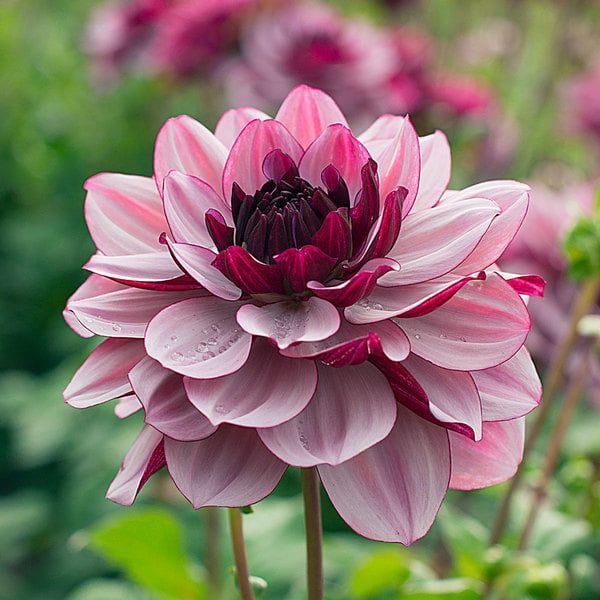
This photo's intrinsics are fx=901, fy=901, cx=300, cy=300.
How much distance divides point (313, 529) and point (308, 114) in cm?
24

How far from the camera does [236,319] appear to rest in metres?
0.44

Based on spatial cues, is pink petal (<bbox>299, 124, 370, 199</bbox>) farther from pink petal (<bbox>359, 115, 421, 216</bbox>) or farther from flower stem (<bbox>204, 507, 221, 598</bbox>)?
flower stem (<bbox>204, 507, 221, 598</bbox>)

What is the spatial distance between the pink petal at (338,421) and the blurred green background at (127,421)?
0.25 m

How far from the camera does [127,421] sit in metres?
1.36

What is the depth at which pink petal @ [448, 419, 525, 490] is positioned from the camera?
1.47 feet

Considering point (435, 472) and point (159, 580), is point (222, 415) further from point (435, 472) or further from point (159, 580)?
point (159, 580)

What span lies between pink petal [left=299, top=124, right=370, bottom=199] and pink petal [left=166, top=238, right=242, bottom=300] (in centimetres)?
8

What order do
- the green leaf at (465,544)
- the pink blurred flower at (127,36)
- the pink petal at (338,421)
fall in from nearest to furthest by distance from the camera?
the pink petal at (338,421)
the green leaf at (465,544)
the pink blurred flower at (127,36)

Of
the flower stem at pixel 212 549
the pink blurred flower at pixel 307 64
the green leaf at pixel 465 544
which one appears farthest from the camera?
the pink blurred flower at pixel 307 64

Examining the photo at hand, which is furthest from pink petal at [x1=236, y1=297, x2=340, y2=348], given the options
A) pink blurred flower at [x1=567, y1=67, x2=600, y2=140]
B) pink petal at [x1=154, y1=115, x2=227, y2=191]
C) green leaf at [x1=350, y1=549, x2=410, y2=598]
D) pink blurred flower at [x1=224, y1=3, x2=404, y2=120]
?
pink blurred flower at [x1=567, y1=67, x2=600, y2=140]

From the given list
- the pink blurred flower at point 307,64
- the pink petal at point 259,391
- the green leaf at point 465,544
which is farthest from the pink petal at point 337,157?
the pink blurred flower at point 307,64

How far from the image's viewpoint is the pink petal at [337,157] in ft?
1.57

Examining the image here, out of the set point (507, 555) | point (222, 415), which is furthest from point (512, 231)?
point (507, 555)

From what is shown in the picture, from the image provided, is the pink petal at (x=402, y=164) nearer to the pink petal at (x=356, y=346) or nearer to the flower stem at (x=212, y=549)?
the pink petal at (x=356, y=346)
